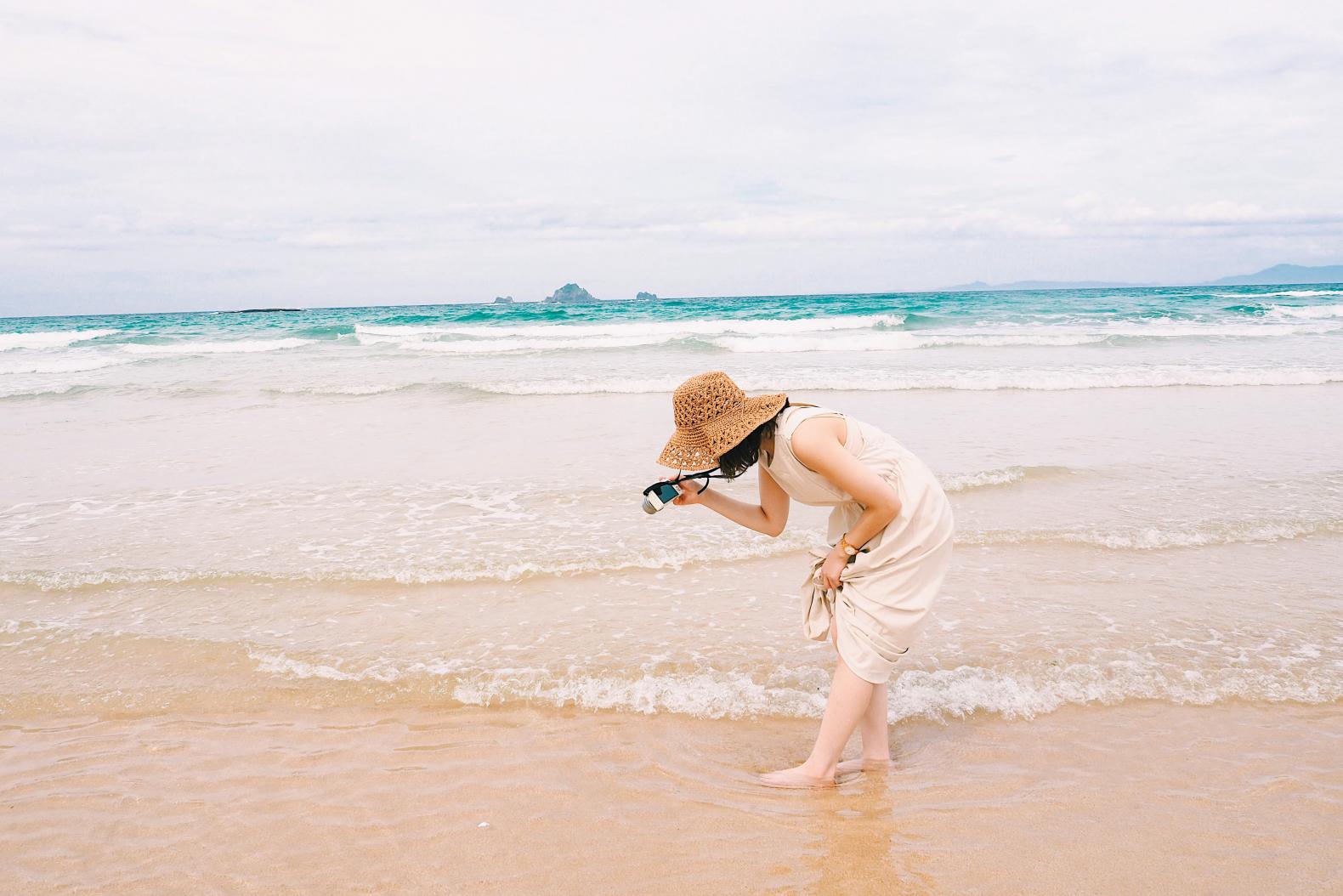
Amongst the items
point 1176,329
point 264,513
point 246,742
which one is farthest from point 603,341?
point 246,742

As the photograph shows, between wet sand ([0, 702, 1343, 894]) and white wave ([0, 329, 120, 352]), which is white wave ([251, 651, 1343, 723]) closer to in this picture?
wet sand ([0, 702, 1343, 894])

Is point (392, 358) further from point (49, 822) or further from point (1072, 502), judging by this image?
point (49, 822)

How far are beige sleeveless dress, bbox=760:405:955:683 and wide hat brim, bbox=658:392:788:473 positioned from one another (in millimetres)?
104

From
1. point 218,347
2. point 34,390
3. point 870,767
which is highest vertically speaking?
point 218,347

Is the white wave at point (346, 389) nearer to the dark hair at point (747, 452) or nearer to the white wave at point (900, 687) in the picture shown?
the white wave at point (900, 687)

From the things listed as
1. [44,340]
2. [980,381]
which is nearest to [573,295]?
[44,340]

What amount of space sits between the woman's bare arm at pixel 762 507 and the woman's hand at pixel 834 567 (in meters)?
0.20

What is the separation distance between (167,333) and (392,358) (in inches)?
745

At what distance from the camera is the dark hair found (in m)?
2.71

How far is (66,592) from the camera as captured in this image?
203 inches

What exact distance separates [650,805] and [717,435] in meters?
1.35

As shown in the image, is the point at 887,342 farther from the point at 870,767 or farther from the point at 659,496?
the point at 659,496

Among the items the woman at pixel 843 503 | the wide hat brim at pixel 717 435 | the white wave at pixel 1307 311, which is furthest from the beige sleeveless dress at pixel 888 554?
the white wave at pixel 1307 311

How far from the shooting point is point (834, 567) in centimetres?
288
